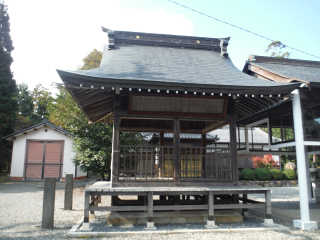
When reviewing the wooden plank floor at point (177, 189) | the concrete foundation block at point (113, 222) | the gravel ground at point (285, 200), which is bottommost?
the gravel ground at point (285, 200)

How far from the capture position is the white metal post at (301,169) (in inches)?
231

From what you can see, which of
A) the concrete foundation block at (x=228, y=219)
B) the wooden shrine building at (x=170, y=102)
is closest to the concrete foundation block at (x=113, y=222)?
the wooden shrine building at (x=170, y=102)

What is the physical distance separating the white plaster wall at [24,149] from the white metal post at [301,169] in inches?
594

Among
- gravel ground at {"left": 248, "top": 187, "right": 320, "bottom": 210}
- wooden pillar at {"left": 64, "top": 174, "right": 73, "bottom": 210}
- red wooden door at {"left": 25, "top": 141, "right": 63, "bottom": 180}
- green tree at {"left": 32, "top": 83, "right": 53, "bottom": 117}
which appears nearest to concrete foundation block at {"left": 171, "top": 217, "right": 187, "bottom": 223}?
wooden pillar at {"left": 64, "top": 174, "right": 73, "bottom": 210}

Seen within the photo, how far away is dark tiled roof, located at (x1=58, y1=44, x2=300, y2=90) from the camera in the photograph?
5.63 m

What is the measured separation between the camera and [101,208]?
537 cm

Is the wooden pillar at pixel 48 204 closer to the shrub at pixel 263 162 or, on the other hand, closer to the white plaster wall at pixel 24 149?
the white plaster wall at pixel 24 149

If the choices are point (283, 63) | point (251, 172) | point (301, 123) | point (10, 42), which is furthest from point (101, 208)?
point (10, 42)

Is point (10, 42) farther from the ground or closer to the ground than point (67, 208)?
farther from the ground

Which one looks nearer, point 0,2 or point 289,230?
point 289,230

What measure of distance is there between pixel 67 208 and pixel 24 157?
1151cm

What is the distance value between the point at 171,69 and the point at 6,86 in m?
16.9

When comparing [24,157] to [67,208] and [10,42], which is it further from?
[67,208]

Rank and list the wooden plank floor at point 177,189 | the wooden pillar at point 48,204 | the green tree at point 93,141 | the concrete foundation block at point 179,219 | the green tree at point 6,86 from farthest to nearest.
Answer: the green tree at point 6,86 < the green tree at point 93,141 < the concrete foundation block at point 179,219 < the wooden pillar at point 48,204 < the wooden plank floor at point 177,189
